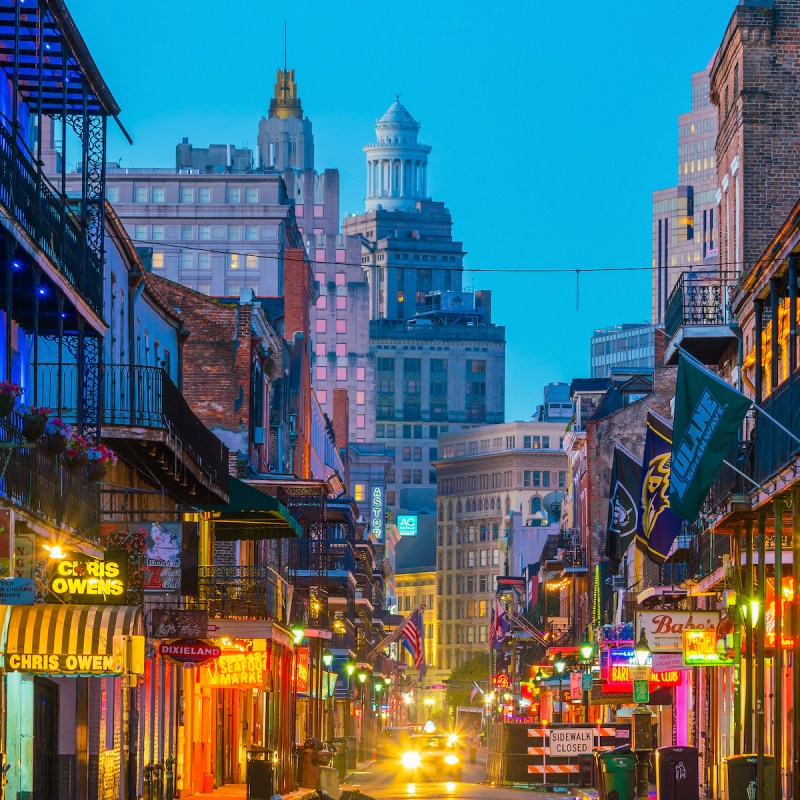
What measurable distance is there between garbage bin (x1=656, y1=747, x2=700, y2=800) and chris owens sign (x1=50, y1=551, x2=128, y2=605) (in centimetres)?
1090

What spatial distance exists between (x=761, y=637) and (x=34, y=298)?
11.1 meters

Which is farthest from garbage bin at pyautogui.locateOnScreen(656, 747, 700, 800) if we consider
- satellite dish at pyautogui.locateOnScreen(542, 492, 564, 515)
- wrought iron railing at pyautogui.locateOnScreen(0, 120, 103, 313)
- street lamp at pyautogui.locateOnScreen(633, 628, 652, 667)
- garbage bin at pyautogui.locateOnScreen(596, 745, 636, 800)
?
satellite dish at pyautogui.locateOnScreen(542, 492, 564, 515)

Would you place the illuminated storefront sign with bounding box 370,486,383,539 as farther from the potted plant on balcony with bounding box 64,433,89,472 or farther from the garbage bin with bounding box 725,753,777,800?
the potted plant on balcony with bounding box 64,433,89,472

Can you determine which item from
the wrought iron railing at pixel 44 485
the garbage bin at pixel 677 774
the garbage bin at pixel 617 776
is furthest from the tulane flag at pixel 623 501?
the wrought iron railing at pixel 44 485

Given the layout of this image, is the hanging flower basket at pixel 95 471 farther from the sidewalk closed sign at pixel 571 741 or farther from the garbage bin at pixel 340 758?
the garbage bin at pixel 340 758

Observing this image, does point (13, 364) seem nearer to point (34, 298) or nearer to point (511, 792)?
point (34, 298)

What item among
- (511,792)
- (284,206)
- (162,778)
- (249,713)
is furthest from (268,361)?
(284,206)

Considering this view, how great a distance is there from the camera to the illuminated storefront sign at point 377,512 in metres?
171

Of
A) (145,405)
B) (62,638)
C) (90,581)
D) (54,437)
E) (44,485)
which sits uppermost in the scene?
(145,405)

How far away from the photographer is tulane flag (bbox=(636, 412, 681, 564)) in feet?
118

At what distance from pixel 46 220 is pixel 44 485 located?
342cm

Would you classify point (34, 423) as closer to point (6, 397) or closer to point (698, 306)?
point (6, 397)

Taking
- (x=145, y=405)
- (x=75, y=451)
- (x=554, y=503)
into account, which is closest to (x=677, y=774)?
(x=145, y=405)

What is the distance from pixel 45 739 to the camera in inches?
1128
